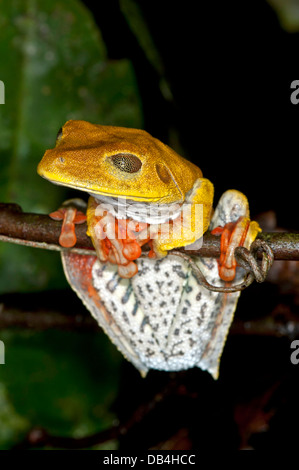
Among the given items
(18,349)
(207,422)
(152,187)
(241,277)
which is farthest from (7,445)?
(152,187)

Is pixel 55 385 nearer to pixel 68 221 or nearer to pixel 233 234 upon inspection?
pixel 68 221

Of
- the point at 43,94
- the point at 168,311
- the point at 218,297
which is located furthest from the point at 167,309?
the point at 43,94

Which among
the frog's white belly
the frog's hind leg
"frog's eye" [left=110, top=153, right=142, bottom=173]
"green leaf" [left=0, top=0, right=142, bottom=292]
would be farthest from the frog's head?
Result: "green leaf" [left=0, top=0, right=142, bottom=292]

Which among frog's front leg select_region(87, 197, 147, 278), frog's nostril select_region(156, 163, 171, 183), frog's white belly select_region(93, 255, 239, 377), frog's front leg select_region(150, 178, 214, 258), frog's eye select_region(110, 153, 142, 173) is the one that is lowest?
frog's white belly select_region(93, 255, 239, 377)

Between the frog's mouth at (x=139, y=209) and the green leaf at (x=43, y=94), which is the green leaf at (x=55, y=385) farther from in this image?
the frog's mouth at (x=139, y=209)

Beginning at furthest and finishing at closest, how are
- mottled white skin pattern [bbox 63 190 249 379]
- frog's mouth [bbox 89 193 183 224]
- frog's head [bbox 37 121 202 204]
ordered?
mottled white skin pattern [bbox 63 190 249 379], frog's mouth [bbox 89 193 183 224], frog's head [bbox 37 121 202 204]

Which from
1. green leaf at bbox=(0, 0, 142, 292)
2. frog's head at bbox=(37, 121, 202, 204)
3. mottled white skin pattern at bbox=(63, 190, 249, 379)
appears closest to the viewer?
frog's head at bbox=(37, 121, 202, 204)

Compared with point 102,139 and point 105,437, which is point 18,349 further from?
point 102,139

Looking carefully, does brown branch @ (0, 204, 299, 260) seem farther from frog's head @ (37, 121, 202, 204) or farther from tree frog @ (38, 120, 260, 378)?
frog's head @ (37, 121, 202, 204)
